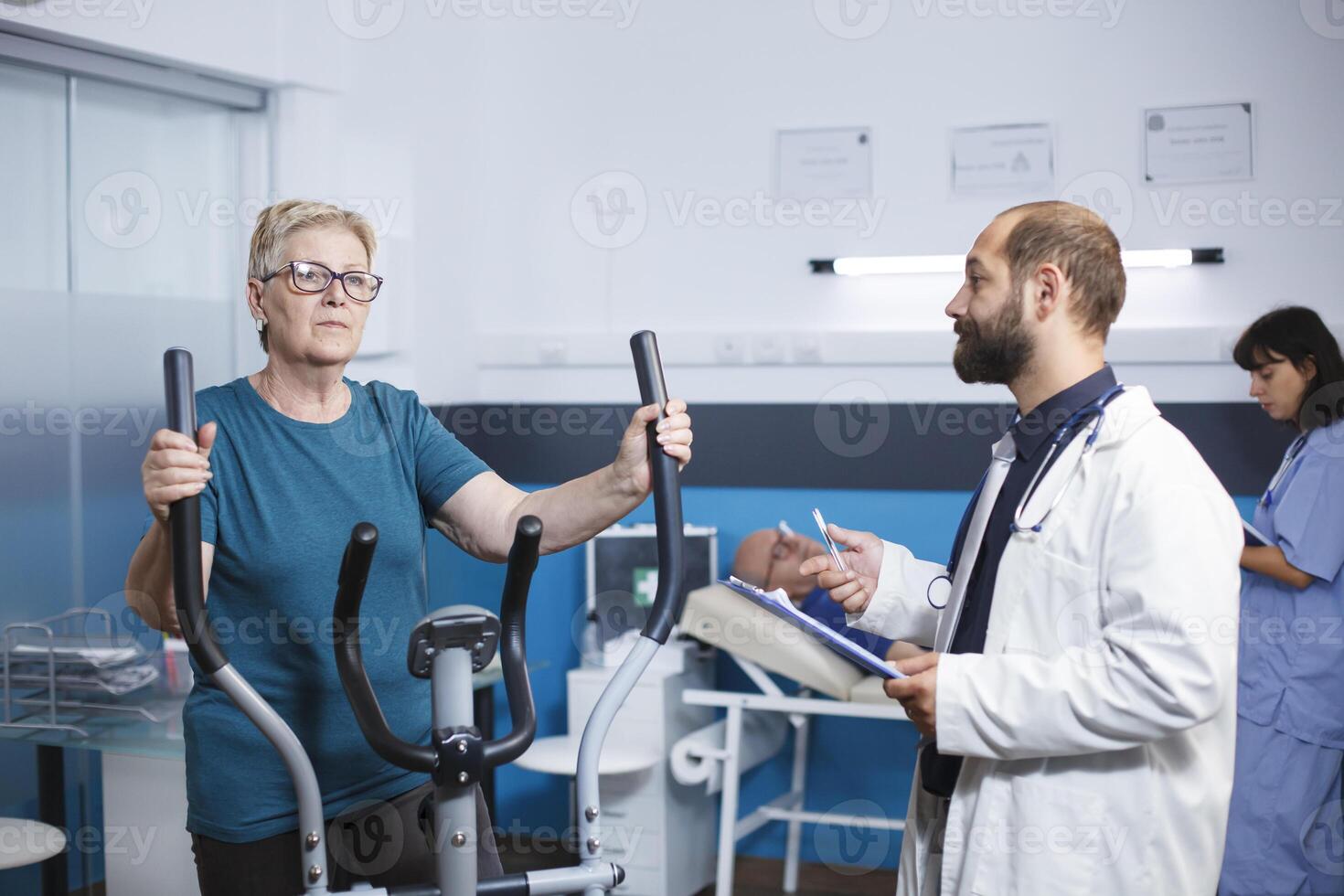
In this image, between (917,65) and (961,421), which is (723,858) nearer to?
(961,421)

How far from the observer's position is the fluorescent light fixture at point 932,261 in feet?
11.3

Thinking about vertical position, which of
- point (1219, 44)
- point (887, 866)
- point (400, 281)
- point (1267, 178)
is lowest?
point (887, 866)

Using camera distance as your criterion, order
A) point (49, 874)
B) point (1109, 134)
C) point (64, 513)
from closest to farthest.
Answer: point (49, 874), point (64, 513), point (1109, 134)

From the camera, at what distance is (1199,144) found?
11.4 feet

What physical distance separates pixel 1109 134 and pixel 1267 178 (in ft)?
1.40

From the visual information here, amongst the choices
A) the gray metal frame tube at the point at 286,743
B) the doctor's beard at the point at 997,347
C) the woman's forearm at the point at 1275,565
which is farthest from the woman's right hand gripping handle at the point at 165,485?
the woman's forearm at the point at 1275,565

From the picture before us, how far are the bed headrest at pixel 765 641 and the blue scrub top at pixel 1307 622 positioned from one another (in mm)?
942

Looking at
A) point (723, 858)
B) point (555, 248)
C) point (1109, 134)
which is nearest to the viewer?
point (723, 858)

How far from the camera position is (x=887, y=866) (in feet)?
12.0

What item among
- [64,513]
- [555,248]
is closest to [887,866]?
[555,248]

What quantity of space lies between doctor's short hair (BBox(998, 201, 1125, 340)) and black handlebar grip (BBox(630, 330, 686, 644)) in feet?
1.52

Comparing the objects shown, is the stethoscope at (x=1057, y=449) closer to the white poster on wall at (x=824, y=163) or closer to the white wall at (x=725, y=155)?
the white wall at (x=725, y=155)

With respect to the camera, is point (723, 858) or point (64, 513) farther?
point (723, 858)

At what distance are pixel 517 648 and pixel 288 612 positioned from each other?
34cm
